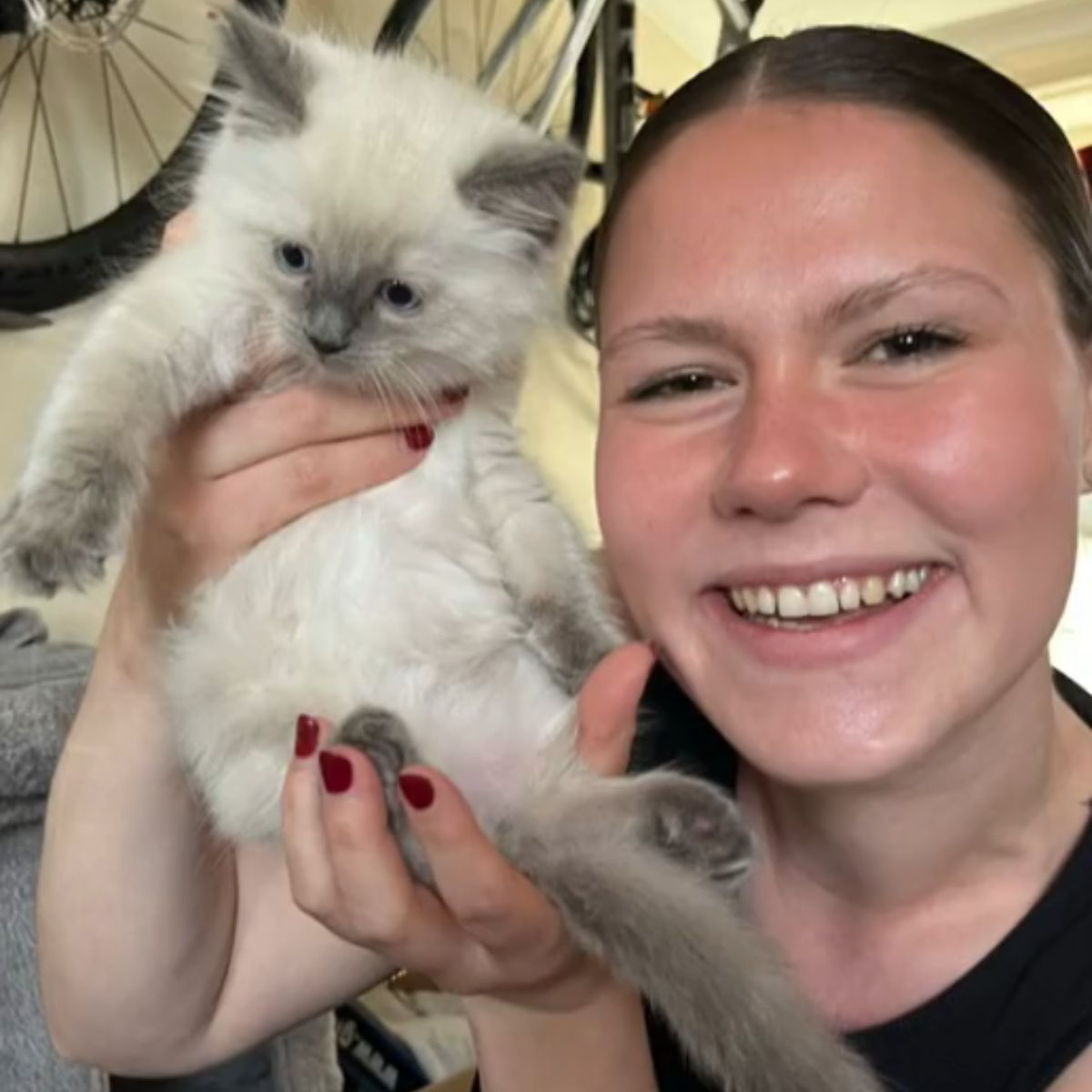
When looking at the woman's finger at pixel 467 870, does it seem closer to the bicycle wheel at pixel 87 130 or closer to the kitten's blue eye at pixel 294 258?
the kitten's blue eye at pixel 294 258

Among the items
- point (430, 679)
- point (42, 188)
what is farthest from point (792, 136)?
point (42, 188)

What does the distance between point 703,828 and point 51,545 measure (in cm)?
46

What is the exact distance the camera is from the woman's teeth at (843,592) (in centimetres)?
85

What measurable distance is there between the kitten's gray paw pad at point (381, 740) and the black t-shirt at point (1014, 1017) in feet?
0.93

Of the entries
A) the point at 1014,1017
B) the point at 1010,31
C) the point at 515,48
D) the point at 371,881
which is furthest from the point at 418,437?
the point at 1010,31

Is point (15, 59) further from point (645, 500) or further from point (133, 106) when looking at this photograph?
point (645, 500)

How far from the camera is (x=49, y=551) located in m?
0.83

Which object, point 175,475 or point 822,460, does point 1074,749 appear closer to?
point 822,460

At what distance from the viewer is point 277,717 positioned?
92 cm

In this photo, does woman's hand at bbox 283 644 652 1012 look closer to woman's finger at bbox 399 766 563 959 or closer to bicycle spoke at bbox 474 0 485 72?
woman's finger at bbox 399 766 563 959

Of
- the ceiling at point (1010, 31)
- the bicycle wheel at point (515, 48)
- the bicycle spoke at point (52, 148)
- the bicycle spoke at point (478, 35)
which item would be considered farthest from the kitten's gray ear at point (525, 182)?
the ceiling at point (1010, 31)

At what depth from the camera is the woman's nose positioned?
0.81 m

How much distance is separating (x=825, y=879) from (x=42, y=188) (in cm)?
143

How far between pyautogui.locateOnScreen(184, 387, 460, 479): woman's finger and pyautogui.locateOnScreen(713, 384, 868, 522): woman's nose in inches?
12.8
